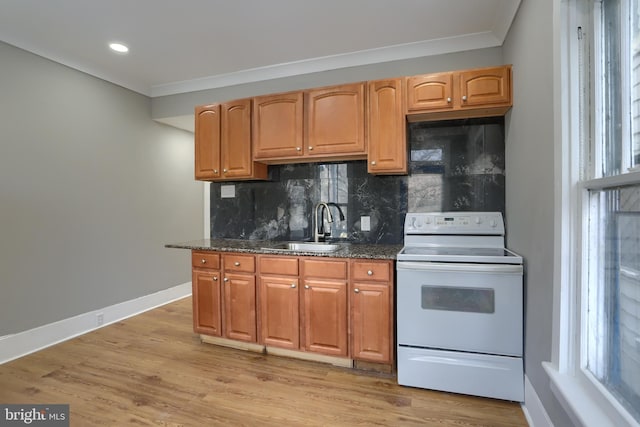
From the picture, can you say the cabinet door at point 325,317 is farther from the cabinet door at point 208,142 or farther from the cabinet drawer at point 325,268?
the cabinet door at point 208,142

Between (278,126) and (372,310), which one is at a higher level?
(278,126)

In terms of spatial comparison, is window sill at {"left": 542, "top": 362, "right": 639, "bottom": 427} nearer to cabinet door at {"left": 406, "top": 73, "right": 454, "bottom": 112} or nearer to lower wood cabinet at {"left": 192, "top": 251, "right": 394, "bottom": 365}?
lower wood cabinet at {"left": 192, "top": 251, "right": 394, "bottom": 365}

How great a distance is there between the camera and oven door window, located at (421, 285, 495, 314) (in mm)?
1959

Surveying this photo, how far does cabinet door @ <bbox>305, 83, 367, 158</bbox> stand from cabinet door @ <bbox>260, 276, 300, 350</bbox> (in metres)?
1.13

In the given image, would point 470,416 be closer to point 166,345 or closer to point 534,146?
point 534,146

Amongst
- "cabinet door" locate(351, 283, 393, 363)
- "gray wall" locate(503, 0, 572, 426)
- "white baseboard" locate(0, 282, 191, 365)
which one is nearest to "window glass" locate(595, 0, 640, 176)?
"gray wall" locate(503, 0, 572, 426)

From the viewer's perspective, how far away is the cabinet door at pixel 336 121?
255cm

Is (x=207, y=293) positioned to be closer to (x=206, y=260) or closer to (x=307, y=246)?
(x=206, y=260)

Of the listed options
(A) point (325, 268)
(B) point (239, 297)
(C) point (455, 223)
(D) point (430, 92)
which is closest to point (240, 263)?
(B) point (239, 297)

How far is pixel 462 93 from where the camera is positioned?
229 cm

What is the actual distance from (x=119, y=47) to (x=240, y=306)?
2.47m

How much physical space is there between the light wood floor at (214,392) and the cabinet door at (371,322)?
7.3 inches

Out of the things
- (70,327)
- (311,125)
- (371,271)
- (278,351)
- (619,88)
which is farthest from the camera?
(70,327)

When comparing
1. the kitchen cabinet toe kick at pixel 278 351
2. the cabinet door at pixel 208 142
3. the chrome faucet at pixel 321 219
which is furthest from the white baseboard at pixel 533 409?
the cabinet door at pixel 208 142
